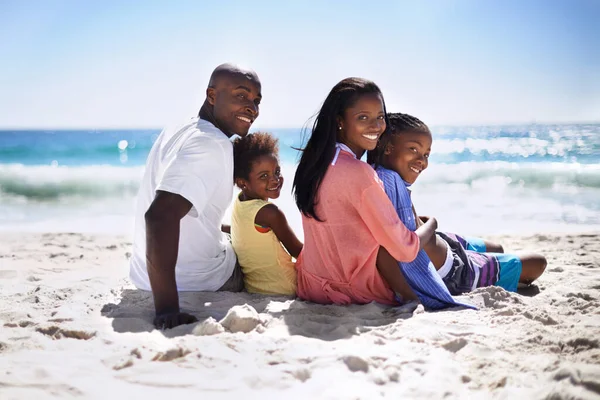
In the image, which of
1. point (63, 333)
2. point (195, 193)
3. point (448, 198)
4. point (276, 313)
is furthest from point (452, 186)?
point (63, 333)

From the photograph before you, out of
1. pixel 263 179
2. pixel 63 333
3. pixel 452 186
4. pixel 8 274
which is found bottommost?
pixel 8 274

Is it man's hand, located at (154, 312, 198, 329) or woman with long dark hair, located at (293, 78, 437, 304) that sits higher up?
woman with long dark hair, located at (293, 78, 437, 304)

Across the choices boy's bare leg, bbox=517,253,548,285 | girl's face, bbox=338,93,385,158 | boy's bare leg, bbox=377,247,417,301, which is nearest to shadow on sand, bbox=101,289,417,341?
boy's bare leg, bbox=377,247,417,301

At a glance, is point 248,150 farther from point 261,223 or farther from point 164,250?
point 164,250

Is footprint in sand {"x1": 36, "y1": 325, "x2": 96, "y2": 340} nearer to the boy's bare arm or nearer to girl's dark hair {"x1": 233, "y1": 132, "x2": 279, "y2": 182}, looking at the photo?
the boy's bare arm

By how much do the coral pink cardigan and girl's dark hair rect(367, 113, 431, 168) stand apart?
18.0 inches

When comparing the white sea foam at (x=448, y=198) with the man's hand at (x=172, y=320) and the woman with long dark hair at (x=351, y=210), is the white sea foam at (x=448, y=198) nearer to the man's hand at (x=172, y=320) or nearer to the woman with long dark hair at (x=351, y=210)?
the woman with long dark hair at (x=351, y=210)

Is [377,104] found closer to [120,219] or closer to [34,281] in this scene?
[34,281]

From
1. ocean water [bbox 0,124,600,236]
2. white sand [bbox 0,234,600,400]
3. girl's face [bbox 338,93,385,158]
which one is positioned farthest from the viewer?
ocean water [bbox 0,124,600,236]

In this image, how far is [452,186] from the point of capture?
13109mm

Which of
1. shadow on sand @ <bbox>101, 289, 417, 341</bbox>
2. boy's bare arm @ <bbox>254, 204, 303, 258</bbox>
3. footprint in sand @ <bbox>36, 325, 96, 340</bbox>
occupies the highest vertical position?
boy's bare arm @ <bbox>254, 204, 303, 258</bbox>

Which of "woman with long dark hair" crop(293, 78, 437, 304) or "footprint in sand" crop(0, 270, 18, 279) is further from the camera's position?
"footprint in sand" crop(0, 270, 18, 279)

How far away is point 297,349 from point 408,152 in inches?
63.1

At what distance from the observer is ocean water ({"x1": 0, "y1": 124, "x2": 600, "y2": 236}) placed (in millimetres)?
8570
